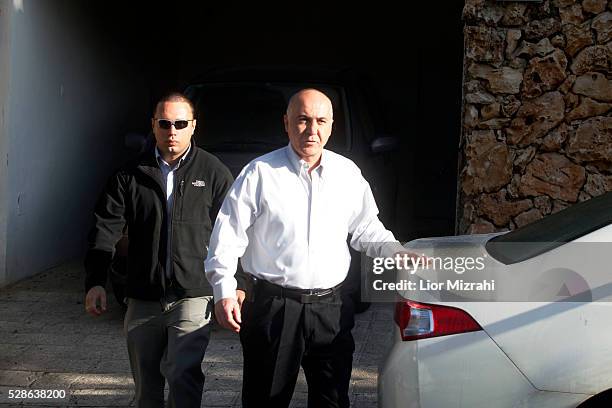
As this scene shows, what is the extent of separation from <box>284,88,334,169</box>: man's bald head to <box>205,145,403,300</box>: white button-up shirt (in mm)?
61

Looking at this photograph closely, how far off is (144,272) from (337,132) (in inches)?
130

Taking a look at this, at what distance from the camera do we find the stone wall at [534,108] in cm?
643

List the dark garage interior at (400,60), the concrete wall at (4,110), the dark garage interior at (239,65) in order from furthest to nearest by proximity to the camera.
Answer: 1. the dark garage interior at (400,60)
2. the dark garage interior at (239,65)
3. the concrete wall at (4,110)

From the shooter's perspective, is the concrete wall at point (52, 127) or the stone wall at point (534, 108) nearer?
the stone wall at point (534, 108)

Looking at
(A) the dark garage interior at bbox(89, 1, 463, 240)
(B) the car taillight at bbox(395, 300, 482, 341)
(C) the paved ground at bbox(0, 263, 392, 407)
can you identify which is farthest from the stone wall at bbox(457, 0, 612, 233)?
(A) the dark garage interior at bbox(89, 1, 463, 240)

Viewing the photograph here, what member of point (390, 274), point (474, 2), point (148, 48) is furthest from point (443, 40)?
point (390, 274)

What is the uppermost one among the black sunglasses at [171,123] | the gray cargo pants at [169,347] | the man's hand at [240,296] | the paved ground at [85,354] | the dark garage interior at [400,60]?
the dark garage interior at [400,60]

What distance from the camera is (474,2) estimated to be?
659 centimetres

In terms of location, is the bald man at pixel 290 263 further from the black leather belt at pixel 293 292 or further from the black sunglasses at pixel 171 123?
the black sunglasses at pixel 171 123

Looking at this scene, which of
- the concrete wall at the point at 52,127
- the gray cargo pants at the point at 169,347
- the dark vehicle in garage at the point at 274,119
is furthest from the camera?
the concrete wall at the point at 52,127

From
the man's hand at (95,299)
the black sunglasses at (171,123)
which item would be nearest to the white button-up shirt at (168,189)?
the black sunglasses at (171,123)

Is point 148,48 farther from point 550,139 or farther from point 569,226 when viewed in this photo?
point 569,226

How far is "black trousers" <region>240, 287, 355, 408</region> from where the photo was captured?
3596mm

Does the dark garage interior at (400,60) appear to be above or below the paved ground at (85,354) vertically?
above
